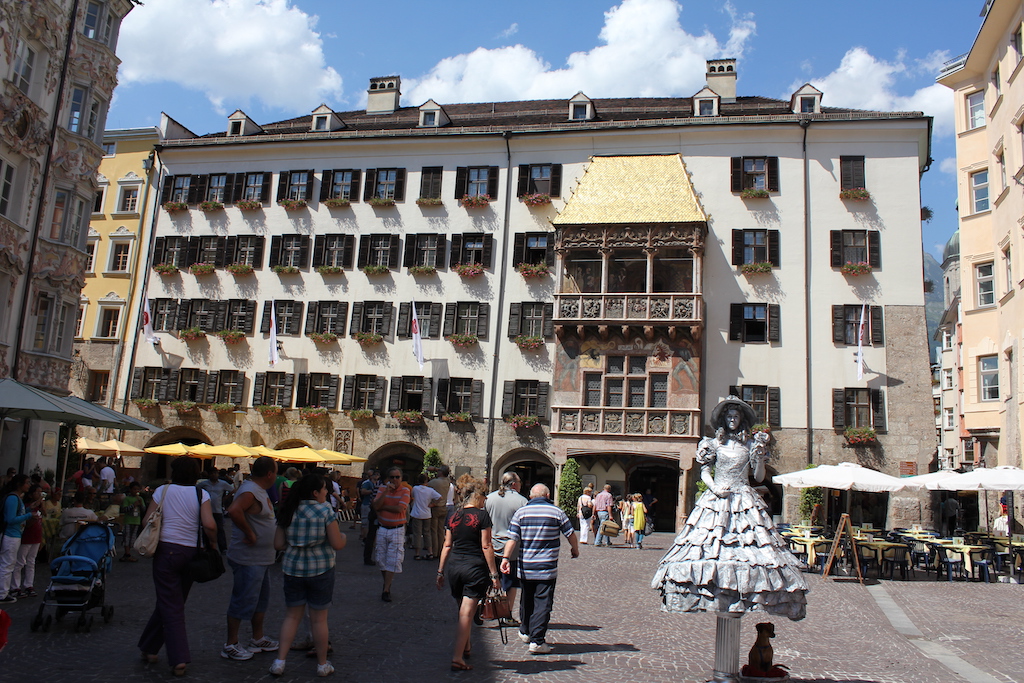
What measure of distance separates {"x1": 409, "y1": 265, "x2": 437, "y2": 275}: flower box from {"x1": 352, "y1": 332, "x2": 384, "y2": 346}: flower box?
2940 mm

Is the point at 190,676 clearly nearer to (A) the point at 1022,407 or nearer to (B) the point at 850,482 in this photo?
(B) the point at 850,482

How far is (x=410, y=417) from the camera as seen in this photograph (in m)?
31.8

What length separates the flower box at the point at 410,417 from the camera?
1251 inches

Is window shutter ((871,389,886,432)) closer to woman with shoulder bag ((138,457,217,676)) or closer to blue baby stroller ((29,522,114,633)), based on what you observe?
blue baby stroller ((29,522,114,633))

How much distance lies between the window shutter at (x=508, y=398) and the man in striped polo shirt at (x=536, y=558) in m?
22.5

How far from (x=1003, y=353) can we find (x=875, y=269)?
597cm

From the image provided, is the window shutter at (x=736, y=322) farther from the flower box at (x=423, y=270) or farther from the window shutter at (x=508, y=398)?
the flower box at (x=423, y=270)

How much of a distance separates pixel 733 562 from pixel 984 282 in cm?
2503

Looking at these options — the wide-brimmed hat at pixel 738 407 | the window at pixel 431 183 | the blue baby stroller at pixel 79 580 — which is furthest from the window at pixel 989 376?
the blue baby stroller at pixel 79 580

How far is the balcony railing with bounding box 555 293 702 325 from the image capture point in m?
29.7

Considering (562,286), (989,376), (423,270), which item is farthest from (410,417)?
(989,376)

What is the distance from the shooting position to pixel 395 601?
11609mm

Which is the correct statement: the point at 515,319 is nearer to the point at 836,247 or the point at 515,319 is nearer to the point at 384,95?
the point at 836,247

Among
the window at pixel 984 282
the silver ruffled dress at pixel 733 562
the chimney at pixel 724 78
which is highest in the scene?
the chimney at pixel 724 78
